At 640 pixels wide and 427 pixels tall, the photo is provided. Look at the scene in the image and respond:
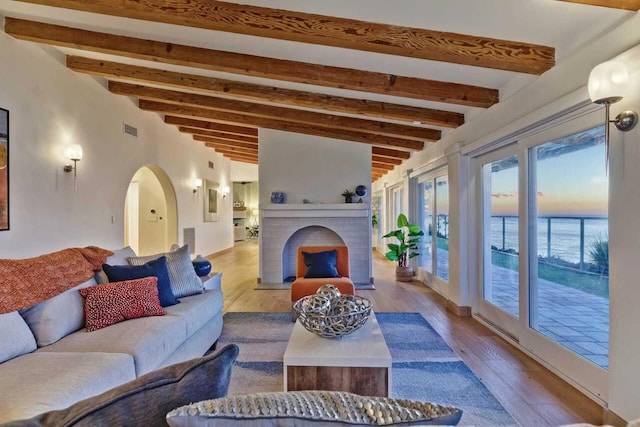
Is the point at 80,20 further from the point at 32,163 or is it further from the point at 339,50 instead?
the point at 339,50

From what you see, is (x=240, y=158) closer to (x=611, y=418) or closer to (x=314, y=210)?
(x=314, y=210)

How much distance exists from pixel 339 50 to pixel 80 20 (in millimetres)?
2472

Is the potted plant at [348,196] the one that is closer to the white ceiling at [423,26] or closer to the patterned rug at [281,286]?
the patterned rug at [281,286]

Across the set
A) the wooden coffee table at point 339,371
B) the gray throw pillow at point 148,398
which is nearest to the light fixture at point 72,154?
the wooden coffee table at point 339,371

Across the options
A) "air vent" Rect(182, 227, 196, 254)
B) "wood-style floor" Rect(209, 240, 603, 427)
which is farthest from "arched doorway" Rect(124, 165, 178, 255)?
"wood-style floor" Rect(209, 240, 603, 427)

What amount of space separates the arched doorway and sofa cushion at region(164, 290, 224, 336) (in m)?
4.46

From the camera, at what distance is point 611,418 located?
201 centimetres

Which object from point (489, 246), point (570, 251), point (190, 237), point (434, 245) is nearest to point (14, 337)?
point (570, 251)

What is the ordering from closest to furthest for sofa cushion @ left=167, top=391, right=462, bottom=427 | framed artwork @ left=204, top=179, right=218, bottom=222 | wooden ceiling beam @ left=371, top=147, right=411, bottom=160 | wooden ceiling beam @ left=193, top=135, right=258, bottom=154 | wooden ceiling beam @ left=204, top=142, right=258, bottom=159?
sofa cushion @ left=167, top=391, right=462, bottom=427 < wooden ceiling beam @ left=371, top=147, right=411, bottom=160 < wooden ceiling beam @ left=193, top=135, right=258, bottom=154 < framed artwork @ left=204, top=179, right=218, bottom=222 < wooden ceiling beam @ left=204, top=142, right=258, bottom=159

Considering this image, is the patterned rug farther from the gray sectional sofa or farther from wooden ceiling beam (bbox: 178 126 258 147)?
wooden ceiling beam (bbox: 178 126 258 147)

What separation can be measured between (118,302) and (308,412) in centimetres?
228

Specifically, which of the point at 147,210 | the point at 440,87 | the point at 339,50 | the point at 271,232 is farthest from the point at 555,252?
the point at 147,210

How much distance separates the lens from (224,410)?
643 mm

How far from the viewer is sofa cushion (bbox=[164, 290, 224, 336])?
8.53 ft
